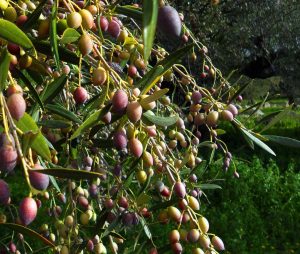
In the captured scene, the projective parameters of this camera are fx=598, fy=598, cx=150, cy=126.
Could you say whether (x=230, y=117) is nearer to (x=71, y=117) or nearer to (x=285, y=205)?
(x=71, y=117)

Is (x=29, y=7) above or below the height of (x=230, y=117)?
above

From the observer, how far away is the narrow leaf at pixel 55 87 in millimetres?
851

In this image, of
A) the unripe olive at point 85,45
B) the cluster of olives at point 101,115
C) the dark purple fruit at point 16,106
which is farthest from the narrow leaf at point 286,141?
the dark purple fruit at point 16,106

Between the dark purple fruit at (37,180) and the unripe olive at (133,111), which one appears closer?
the dark purple fruit at (37,180)

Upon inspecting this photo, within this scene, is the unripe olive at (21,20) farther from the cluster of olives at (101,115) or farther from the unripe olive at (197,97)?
the unripe olive at (197,97)

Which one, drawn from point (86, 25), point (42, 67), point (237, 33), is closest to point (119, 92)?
point (86, 25)

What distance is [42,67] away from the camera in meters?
0.84

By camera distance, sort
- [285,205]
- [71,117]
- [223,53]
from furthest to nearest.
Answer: [223,53]
[285,205]
[71,117]

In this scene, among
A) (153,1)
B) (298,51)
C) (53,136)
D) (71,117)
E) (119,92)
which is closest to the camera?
(153,1)

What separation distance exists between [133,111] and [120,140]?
0.49ft

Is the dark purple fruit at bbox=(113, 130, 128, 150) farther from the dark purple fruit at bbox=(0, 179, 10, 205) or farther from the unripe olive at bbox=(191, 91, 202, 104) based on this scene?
the unripe olive at bbox=(191, 91, 202, 104)

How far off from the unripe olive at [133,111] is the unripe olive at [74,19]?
12 centimetres

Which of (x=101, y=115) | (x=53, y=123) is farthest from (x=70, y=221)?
(x=101, y=115)

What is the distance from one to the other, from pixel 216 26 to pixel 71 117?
523 centimetres
